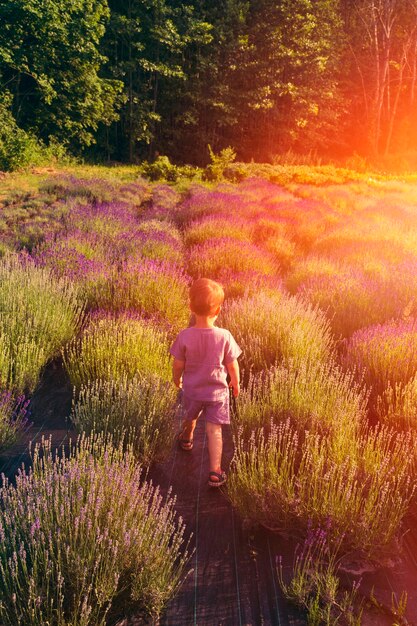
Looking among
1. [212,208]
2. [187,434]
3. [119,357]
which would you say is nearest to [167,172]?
[212,208]

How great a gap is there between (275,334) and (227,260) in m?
2.96

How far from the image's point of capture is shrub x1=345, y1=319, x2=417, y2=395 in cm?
387

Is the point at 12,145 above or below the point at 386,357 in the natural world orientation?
above

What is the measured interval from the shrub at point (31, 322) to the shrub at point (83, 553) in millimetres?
1896

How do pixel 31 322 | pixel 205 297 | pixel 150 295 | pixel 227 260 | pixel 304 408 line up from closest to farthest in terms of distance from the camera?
pixel 205 297, pixel 304 408, pixel 31 322, pixel 150 295, pixel 227 260

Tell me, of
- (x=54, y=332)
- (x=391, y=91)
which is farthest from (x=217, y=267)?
(x=391, y=91)

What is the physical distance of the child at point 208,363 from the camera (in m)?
3.06

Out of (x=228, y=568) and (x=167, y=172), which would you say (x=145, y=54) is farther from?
(x=228, y=568)

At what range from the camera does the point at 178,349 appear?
10.3ft

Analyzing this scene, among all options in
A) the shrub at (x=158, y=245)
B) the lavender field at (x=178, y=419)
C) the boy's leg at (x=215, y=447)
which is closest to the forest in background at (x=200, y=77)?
the shrub at (x=158, y=245)

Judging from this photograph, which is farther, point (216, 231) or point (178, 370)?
point (216, 231)

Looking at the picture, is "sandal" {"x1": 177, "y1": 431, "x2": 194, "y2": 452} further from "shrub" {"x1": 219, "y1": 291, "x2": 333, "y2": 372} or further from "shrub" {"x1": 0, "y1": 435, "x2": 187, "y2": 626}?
"shrub" {"x1": 0, "y1": 435, "x2": 187, "y2": 626}

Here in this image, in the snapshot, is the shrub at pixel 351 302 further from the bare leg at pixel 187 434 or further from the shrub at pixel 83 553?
the shrub at pixel 83 553

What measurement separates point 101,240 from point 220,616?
6285 mm
